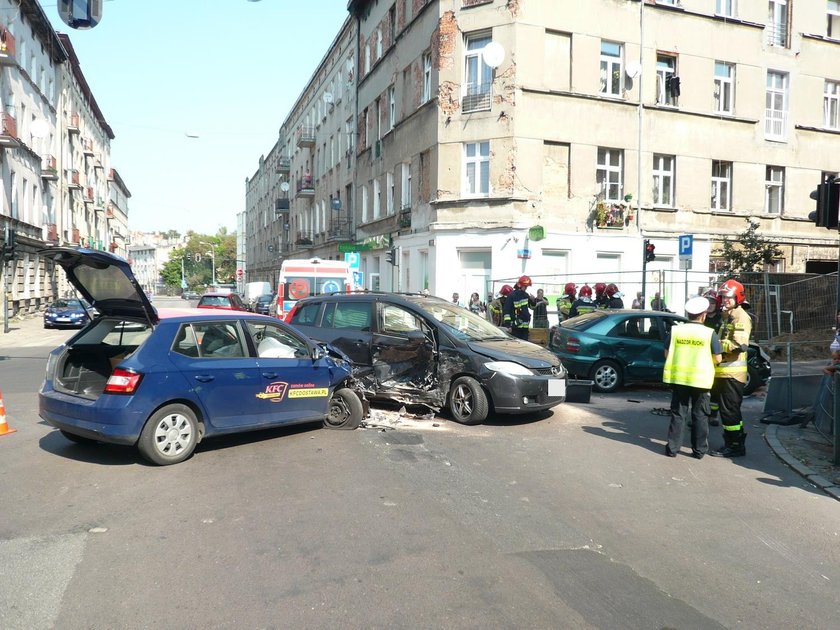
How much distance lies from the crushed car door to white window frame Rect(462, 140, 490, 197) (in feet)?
48.8

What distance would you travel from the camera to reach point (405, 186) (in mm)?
28797

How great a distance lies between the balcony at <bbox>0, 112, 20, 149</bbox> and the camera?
31.6m

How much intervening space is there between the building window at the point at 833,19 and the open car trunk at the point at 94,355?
101ft

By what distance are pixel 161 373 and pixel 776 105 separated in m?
28.1

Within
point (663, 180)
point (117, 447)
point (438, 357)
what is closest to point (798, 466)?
point (438, 357)

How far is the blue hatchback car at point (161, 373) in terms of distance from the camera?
6.51 metres

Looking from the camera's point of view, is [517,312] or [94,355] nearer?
[94,355]

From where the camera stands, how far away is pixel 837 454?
7.30m

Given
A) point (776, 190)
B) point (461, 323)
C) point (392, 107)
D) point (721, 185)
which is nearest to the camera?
point (461, 323)

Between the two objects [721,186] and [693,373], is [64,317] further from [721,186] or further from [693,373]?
[693,373]

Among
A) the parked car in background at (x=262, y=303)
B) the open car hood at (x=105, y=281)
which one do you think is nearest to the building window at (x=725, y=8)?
the parked car in background at (x=262, y=303)

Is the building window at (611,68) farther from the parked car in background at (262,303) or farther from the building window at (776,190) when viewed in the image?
the parked car in background at (262,303)

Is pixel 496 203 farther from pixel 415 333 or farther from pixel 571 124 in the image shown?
pixel 415 333

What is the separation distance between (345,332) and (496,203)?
14.5 meters
